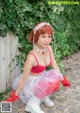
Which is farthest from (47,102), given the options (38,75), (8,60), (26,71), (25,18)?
(25,18)

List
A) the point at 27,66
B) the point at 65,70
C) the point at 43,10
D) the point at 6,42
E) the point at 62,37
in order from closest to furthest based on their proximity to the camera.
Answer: the point at 27,66, the point at 6,42, the point at 43,10, the point at 62,37, the point at 65,70

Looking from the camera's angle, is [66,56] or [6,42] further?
[66,56]

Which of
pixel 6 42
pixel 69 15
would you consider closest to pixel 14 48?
pixel 6 42

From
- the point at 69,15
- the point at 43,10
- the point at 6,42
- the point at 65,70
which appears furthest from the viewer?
the point at 69,15

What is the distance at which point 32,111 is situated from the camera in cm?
356

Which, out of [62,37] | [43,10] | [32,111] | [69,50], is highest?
[43,10]

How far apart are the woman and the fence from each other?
31 cm

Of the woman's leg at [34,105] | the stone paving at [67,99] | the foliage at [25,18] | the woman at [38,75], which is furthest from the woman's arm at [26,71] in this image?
the foliage at [25,18]

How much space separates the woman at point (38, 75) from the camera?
135 inches

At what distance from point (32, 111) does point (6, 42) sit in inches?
36.5

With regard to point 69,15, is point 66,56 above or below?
below

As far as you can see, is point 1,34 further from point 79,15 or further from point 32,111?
point 79,15

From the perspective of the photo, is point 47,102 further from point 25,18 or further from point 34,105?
point 25,18

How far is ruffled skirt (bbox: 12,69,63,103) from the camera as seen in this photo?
135 inches
